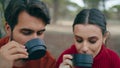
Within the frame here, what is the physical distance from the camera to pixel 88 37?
357cm

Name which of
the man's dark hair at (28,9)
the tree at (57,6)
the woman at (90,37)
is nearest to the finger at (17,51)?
the woman at (90,37)

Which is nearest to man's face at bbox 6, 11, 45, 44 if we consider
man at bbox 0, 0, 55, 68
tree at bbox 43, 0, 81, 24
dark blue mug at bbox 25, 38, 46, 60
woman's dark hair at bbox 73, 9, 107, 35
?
man at bbox 0, 0, 55, 68

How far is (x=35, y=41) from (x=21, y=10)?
54 centimetres

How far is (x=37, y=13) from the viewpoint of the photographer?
355 centimetres

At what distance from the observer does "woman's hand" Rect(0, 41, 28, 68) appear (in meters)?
3.02

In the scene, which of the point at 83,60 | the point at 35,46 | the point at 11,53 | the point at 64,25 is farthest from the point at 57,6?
the point at 11,53

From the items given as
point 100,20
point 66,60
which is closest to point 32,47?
point 66,60

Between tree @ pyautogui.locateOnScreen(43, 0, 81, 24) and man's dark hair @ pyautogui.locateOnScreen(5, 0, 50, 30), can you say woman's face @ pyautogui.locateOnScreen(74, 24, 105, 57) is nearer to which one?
man's dark hair @ pyautogui.locateOnScreen(5, 0, 50, 30)

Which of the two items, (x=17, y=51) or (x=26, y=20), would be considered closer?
(x=17, y=51)

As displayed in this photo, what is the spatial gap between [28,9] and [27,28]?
201mm

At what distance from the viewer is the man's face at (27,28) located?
3.52 metres

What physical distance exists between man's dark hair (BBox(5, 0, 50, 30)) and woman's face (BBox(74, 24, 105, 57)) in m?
0.33

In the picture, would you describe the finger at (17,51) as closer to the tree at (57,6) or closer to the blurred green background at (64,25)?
the blurred green background at (64,25)

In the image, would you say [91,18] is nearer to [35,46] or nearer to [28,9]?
[28,9]
